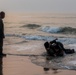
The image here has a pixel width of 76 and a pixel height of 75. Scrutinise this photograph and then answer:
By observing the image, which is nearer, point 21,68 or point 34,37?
point 21,68

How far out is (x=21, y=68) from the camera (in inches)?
395

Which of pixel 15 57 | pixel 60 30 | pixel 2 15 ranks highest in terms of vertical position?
pixel 2 15

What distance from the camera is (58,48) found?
41.2 ft

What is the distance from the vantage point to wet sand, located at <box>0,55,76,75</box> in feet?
30.9

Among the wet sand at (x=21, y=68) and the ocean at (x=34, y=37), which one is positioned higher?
the wet sand at (x=21, y=68)

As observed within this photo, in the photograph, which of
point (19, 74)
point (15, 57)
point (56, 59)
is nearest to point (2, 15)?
point (15, 57)

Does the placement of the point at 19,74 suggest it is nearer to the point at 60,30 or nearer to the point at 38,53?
the point at 38,53

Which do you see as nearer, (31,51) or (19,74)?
(19,74)

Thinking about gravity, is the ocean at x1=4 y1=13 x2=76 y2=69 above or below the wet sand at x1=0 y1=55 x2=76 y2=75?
below

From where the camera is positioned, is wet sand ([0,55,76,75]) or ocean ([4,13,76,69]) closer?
wet sand ([0,55,76,75])

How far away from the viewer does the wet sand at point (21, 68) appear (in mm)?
9430

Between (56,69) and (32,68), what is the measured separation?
0.73 meters

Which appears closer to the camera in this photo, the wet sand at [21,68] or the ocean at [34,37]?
the wet sand at [21,68]

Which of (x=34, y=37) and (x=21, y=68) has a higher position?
(x=21, y=68)
